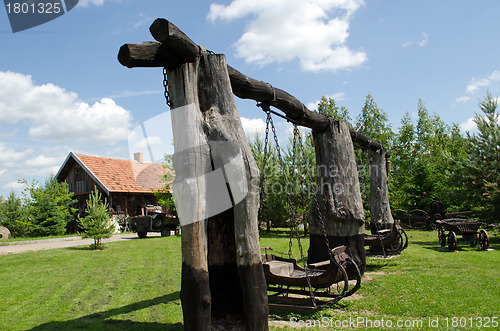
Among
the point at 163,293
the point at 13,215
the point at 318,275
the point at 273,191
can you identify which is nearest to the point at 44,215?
the point at 13,215

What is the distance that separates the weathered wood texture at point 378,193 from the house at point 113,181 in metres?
15.2

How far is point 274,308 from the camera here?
5.04 metres

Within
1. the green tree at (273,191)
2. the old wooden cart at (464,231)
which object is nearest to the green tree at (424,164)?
the old wooden cart at (464,231)

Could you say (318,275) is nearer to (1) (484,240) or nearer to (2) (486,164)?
(1) (484,240)

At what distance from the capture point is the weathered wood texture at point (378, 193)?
10359 millimetres

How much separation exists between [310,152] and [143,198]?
43.8 feet

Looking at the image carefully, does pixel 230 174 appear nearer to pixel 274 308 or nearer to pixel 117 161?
pixel 274 308

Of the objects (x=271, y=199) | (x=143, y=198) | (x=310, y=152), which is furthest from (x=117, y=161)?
(x=310, y=152)

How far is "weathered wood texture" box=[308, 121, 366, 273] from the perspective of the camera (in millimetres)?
6824

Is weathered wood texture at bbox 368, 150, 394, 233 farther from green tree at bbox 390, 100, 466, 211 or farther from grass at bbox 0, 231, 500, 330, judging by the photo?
green tree at bbox 390, 100, 466, 211

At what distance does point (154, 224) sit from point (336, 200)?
13.4m

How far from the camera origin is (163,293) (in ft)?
20.2

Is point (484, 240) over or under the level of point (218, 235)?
under

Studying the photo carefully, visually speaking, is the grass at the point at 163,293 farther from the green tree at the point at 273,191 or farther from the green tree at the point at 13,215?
the green tree at the point at 13,215
